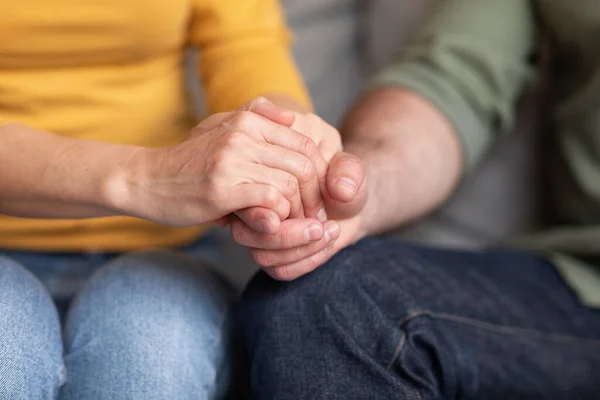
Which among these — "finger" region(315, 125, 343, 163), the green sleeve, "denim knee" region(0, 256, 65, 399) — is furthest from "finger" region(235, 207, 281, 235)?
the green sleeve

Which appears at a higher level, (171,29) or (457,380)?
(171,29)

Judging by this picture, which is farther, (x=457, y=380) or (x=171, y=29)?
(x=171, y=29)

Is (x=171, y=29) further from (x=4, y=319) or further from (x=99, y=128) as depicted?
(x=4, y=319)

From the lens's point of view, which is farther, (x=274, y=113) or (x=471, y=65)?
(x=471, y=65)

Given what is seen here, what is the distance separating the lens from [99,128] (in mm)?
730

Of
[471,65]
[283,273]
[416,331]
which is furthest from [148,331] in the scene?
[471,65]

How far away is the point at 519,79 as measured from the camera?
0.86m

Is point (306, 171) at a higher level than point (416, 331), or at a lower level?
higher

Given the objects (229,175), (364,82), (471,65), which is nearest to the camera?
(229,175)

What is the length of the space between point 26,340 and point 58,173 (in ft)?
0.49

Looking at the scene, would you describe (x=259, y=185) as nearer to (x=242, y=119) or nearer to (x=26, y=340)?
(x=242, y=119)

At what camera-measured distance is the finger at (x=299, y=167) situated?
1.79ft

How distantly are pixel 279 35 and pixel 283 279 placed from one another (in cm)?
35

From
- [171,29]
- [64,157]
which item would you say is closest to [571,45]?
[171,29]
